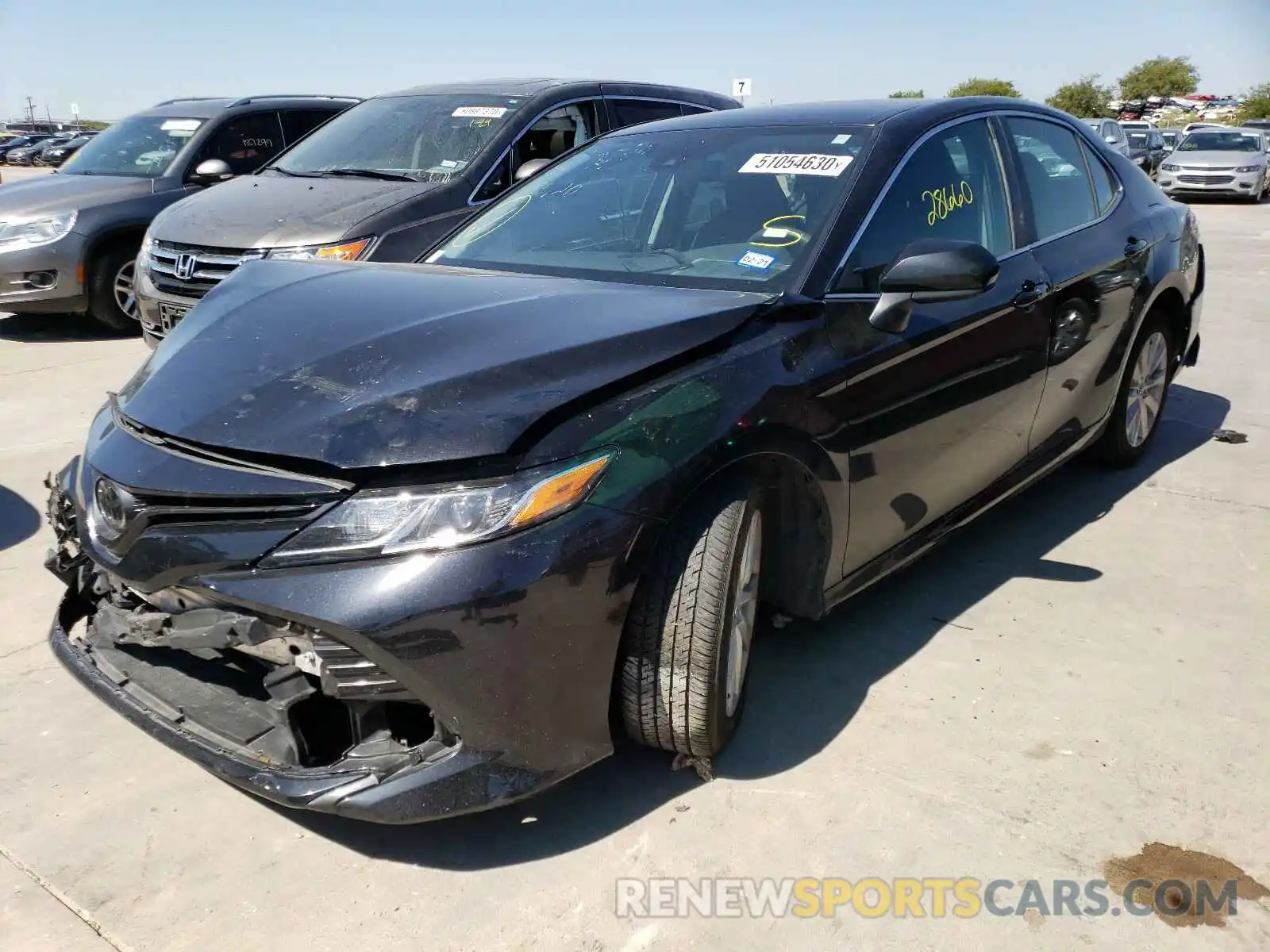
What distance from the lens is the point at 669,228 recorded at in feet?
10.4

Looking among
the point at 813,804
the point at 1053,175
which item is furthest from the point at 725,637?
the point at 1053,175

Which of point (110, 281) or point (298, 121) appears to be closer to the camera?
point (110, 281)

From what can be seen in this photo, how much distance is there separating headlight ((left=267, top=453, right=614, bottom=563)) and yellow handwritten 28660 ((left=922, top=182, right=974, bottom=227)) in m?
1.72

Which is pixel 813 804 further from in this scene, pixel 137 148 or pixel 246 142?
pixel 137 148

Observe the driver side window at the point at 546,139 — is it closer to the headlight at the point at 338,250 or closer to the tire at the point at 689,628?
the headlight at the point at 338,250

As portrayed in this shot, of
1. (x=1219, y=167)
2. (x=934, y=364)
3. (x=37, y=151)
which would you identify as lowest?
(x=37, y=151)

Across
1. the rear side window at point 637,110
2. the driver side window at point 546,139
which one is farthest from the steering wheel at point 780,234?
the rear side window at point 637,110

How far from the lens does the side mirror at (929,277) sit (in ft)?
8.76

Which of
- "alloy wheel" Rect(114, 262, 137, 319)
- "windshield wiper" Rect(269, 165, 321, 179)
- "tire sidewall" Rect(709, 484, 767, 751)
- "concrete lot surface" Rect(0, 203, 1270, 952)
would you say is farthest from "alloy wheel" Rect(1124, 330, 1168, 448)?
"alloy wheel" Rect(114, 262, 137, 319)

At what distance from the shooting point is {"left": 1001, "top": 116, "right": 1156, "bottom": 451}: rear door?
3.65 meters

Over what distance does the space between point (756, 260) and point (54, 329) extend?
7.43m

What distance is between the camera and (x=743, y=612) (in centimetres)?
257

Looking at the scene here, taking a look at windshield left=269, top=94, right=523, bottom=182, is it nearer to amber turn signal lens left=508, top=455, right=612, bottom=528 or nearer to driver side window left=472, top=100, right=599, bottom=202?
driver side window left=472, top=100, right=599, bottom=202

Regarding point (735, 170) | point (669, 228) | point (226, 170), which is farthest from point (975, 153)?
point (226, 170)
